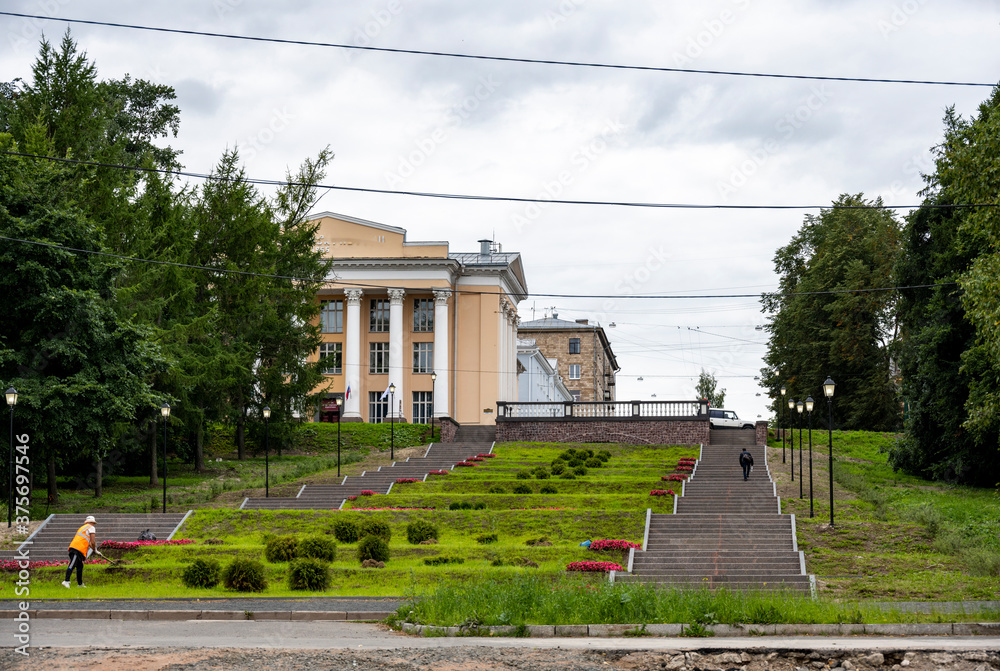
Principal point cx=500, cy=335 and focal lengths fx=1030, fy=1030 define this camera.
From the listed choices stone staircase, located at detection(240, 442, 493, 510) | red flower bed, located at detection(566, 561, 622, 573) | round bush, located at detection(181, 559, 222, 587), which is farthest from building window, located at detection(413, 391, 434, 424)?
round bush, located at detection(181, 559, 222, 587)

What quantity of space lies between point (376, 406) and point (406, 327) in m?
5.61

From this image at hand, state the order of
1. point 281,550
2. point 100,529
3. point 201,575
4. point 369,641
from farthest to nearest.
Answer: point 100,529 → point 281,550 → point 201,575 → point 369,641

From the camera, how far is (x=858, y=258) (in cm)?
6500

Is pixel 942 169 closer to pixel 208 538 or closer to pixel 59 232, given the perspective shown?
pixel 208 538

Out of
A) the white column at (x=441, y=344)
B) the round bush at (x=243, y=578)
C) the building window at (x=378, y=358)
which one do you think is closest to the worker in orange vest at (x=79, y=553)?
the round bush at (x=243, y=578)

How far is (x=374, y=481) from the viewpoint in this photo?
42125mm

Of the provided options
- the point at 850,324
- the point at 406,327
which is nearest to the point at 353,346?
the point at 406,327

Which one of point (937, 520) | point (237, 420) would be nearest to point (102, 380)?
point (237, 420)

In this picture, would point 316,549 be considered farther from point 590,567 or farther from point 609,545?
point 609,545

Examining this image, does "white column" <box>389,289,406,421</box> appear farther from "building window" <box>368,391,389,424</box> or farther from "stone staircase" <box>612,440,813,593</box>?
"stone staircase" <box>612,440,813,593</box>

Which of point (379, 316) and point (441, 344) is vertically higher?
point (379, 316)

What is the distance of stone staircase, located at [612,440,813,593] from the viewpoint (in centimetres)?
2483

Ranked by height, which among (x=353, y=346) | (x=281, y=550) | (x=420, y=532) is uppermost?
(x=353, y=346)

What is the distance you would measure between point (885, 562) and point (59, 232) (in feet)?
87.0
